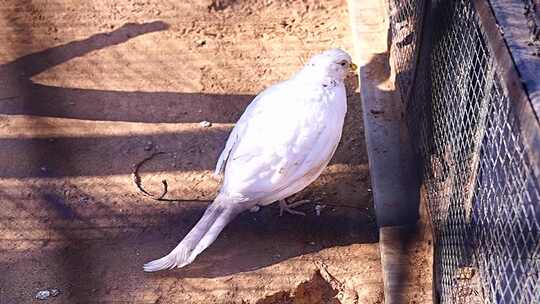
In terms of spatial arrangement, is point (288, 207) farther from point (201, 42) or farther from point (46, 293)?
point (201, 42)

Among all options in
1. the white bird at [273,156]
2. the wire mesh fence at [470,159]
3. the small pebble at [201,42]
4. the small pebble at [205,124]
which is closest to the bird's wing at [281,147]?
the white bird at [273,156]

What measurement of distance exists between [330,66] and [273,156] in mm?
597

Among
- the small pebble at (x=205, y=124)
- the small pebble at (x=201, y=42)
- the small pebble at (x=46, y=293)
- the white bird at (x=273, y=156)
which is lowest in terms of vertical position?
the small pebble at (x=46, y=293)

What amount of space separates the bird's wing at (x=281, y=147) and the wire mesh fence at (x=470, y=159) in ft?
1.59

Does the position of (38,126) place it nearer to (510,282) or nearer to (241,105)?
(241,105)

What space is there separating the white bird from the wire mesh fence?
463 millimetres

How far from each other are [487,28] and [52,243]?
2.23 m

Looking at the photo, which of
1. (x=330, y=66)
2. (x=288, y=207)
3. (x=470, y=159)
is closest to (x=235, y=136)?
(x=288, y=207)

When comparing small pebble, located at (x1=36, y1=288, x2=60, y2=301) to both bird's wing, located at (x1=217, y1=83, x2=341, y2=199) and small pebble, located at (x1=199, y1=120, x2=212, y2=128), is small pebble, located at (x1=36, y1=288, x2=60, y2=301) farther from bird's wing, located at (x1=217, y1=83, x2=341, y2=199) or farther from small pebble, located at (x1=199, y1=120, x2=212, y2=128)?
small pebble, located at (x1=199, y1=120, x2=212, y2=128)

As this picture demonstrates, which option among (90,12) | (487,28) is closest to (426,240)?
(487,28)

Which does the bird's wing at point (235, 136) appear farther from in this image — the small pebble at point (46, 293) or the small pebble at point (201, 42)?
the small pebble at point (201, 42)

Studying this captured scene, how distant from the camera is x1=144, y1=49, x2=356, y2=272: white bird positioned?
332 centimetres

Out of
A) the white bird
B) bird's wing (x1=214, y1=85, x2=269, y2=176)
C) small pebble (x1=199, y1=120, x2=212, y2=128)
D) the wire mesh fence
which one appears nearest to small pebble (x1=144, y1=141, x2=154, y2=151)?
small pebble (x1=199, y1=120, x2=212, y2=128)

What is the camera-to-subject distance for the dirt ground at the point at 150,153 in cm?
343
